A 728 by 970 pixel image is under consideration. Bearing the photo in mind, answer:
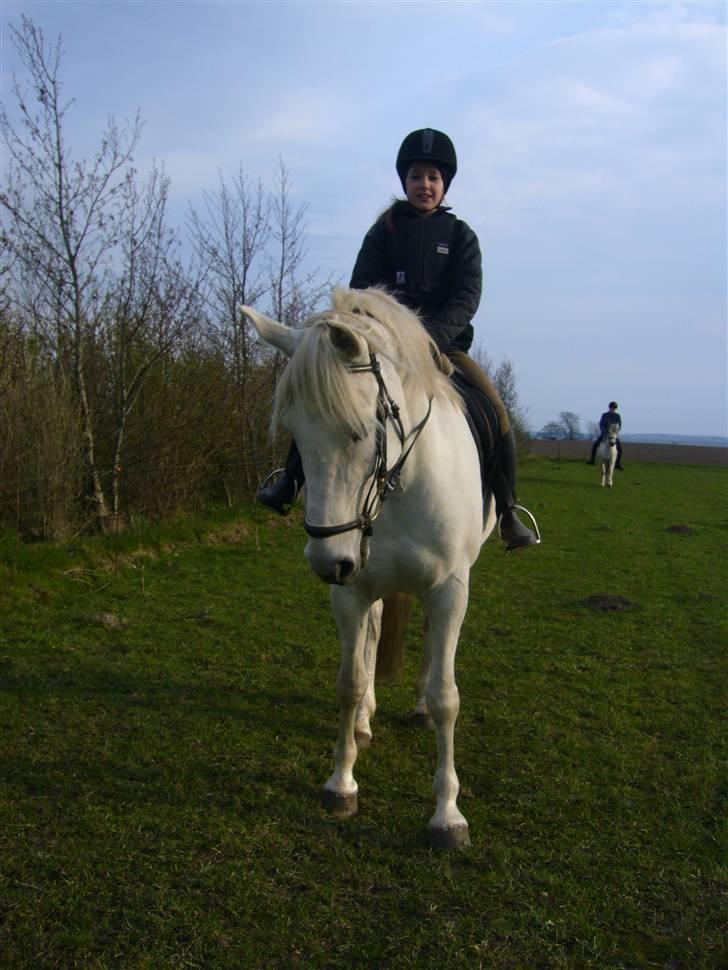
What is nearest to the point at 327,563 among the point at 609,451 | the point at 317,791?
the point at 317,791

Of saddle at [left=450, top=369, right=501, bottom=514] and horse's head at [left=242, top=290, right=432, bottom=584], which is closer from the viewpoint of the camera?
horse's head at [left=242, top=290, right=432, bottom=584]

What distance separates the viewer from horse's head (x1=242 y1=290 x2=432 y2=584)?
7.88 feet

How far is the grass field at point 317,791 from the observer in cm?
253

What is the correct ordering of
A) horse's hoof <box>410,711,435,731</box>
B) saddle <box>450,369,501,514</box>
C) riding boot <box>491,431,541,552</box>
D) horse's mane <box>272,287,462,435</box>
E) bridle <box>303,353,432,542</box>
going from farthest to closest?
horse's hoof <box>410,711,435,731</box>, riding boot <box>491,431,541,552</box>, saddle <box>450,369,501,514</box>, bridle <box>303,353,432,542</box>, horse's mane <box>272,287,462,435</box>

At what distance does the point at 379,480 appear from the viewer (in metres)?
2.60

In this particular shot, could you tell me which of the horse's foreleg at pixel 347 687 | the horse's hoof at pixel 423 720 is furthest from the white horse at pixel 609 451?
the horse's foreleg at pixel 347 687

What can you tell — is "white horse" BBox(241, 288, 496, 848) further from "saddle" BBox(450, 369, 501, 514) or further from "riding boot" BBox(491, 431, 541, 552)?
"riding boot" BBox(491, 431, 541, 552)

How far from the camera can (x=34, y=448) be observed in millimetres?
7770

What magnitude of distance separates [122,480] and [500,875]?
781cm

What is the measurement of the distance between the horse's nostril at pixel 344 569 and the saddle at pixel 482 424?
1483 mm

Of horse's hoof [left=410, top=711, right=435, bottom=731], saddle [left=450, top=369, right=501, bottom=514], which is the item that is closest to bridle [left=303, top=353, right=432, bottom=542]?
saddle [left=450, top=369, right=501, bottom=514]

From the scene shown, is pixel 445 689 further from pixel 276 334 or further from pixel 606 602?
pixel 606 602

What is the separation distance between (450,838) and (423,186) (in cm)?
338

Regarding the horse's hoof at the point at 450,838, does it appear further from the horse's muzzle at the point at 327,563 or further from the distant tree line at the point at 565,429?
the distant tree line at the point at 565,429
